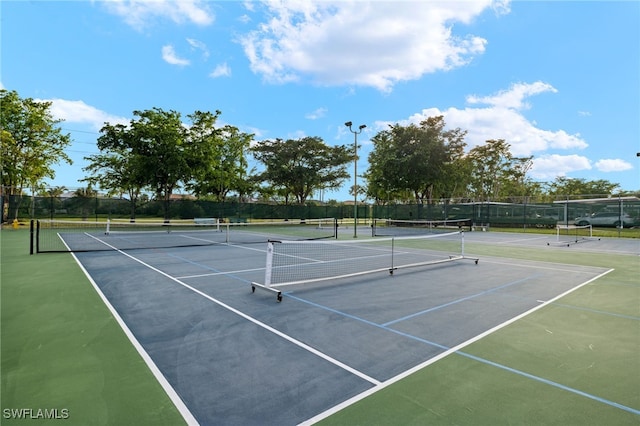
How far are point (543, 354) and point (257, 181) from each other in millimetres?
46179

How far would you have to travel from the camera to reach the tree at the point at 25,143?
25.6 metres

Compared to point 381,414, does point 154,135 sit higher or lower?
higher

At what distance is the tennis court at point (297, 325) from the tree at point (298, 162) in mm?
37926

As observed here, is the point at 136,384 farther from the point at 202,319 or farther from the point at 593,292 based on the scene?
the point at 593,292

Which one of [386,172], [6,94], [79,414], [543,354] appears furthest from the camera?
[386,172]

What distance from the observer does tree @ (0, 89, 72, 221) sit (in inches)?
1008

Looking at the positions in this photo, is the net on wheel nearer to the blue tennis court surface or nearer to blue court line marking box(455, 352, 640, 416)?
the blue tennis court surface

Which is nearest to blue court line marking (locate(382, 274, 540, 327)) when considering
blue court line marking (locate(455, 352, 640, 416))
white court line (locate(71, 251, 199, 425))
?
blue court line marking (locate(455, 352, 640, 416))

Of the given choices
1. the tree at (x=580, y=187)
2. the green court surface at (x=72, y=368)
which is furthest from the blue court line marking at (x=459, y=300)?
the tree at (x=580, y=187)

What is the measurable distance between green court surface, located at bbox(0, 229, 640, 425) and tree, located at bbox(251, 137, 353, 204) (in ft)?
137

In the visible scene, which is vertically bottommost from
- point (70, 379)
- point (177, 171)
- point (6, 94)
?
point (70, 379)

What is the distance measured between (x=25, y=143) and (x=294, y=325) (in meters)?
33.5

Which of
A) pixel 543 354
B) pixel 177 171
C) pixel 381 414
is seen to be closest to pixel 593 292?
pixel 543 354

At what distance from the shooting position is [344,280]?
8.24 meters
